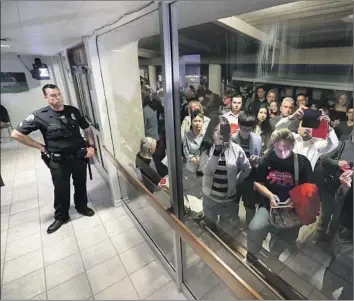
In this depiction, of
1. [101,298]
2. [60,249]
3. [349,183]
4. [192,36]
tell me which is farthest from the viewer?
[60,249]

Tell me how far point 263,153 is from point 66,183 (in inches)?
82.7

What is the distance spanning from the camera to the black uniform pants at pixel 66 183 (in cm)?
226

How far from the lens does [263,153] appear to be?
1.32m

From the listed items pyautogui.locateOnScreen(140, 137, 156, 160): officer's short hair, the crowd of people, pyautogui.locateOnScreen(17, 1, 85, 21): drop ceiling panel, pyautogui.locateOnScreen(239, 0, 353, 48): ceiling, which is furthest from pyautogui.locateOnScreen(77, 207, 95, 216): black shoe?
pyautogui.locateOnScreen(239, 0, 353, 48): ceiling

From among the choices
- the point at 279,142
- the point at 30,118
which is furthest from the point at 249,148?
the point at 30,118

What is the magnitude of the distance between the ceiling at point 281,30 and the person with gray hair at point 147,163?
0.84 metres

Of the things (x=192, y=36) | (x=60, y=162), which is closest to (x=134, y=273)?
(x=60, y=162)

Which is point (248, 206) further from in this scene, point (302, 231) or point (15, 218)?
point (15, 218)

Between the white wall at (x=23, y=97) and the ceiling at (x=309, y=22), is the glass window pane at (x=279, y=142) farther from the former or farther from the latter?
the white wall at (x=23, y=97)

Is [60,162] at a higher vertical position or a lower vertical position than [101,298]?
higher

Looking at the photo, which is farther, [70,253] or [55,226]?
[55,226]

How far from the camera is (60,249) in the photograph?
218 centimetres

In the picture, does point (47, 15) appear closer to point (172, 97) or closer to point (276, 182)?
point (172, 97)

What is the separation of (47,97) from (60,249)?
4.96 ft
